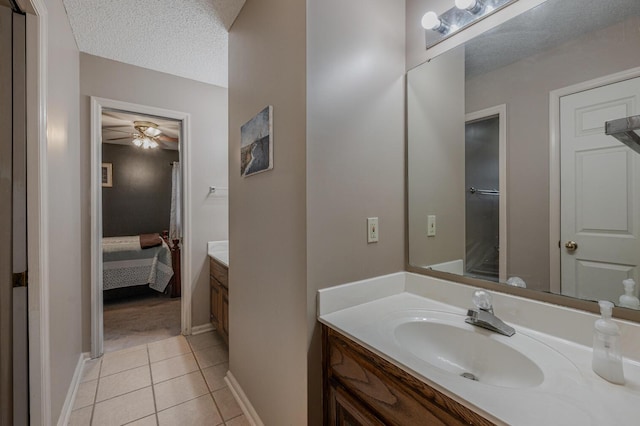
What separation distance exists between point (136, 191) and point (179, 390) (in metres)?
4.75

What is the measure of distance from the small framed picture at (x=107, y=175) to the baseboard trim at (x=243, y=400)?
490 cm

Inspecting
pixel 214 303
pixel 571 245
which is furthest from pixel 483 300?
pixel 214 303

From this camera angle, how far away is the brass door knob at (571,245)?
3.12 feet

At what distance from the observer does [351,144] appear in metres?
1.23

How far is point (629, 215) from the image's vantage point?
83cm

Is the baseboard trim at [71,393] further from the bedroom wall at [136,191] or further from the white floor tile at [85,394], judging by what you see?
the bedroom wall at [136,191]

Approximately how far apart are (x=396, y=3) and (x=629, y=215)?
1.33 m

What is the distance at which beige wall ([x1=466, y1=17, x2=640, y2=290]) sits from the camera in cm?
91

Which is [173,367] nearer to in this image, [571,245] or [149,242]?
[149,242]

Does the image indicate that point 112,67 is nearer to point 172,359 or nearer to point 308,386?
point 172,359

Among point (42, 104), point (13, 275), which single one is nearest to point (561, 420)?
point (13, 275)

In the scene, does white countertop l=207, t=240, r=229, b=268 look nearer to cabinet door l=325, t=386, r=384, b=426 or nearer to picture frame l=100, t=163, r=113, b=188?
cabinet door l=325, t=386, r=384, b=426

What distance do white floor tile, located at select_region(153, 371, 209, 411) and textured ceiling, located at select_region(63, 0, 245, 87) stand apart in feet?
8.25

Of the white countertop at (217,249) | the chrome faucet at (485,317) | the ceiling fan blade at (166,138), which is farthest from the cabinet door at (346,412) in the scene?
the ceiling fan blade at (166,138)
